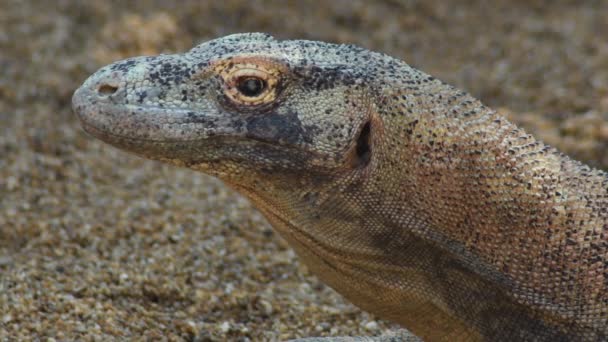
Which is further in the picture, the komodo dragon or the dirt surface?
the dirt surface

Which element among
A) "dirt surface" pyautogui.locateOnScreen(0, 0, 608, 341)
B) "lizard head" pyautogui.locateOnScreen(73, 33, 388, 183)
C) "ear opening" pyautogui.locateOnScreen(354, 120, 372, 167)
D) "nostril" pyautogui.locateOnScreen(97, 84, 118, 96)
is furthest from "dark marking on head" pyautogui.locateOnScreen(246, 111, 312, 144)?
"dirt surface" pyautogui.locateOnScreen(0, 0, 608, 341)

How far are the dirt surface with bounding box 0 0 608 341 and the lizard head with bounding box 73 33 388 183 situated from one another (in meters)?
1.41

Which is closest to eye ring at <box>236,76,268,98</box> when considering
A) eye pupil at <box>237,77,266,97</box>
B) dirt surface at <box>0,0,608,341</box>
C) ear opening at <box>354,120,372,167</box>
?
eye pupil at <box>237,77,266,97</box>

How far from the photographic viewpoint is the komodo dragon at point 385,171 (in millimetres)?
3135

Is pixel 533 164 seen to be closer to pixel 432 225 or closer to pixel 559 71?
pixel 432 225

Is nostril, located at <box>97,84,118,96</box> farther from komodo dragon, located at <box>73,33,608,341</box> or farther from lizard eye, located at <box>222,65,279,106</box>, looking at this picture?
lizard eye, located at <box>222,65,279,106</box>

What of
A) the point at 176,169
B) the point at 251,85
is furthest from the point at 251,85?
the point at 176,169

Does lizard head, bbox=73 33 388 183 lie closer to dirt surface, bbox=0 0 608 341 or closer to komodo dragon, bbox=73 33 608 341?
komodo dragon, bbox=73 33 608 341

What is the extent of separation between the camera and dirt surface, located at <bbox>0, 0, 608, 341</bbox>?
452 centimetres

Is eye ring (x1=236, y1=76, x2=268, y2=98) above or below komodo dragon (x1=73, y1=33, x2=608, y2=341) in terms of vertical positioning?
above

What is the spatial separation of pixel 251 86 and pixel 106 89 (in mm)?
521

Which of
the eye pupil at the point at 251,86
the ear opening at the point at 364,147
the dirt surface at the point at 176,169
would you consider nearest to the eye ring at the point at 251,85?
the eye pupil at the point at 251,86

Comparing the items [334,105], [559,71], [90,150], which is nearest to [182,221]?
[90,150]

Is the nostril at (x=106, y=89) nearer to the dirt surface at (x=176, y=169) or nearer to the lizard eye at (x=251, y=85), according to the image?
the lizard eye at (x=251, y=85)
